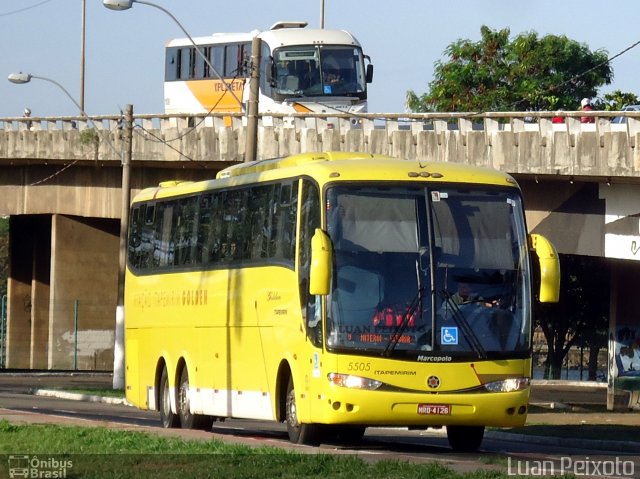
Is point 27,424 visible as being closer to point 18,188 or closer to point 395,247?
point 395,247

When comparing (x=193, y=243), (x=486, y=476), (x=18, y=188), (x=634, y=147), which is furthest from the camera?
(x=18, y=188)

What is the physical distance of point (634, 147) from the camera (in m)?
29.2

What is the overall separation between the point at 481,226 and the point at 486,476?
230 inches

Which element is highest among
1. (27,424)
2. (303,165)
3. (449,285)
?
(303,165)

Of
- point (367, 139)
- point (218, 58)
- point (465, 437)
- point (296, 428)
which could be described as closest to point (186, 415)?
point (296, 428)

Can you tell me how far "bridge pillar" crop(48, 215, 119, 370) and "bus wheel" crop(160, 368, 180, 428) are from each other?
29019 mm

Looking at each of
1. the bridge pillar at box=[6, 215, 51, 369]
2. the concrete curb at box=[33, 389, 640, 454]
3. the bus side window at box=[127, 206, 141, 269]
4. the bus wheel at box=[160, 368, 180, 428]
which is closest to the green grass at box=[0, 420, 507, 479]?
the bus wheel at box=[160, 368, 180, 428]

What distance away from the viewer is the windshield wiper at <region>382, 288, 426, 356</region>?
56.7 feet

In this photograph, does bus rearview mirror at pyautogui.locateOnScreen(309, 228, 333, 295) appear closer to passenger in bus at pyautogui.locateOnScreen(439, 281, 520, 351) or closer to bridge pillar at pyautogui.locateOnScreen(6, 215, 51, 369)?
passenger in bus at pyautogui.locateOnScreen(439, 281, 520, 351)

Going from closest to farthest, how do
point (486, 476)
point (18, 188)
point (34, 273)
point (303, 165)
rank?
point (486, 476)
point (303, 165)
point (18, 188)
point (34, 273)

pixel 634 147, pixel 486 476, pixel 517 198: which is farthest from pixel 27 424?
pixel 634 147

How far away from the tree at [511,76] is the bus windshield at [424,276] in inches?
2090

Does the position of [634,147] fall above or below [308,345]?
above

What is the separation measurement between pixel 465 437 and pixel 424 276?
2.59 metres
